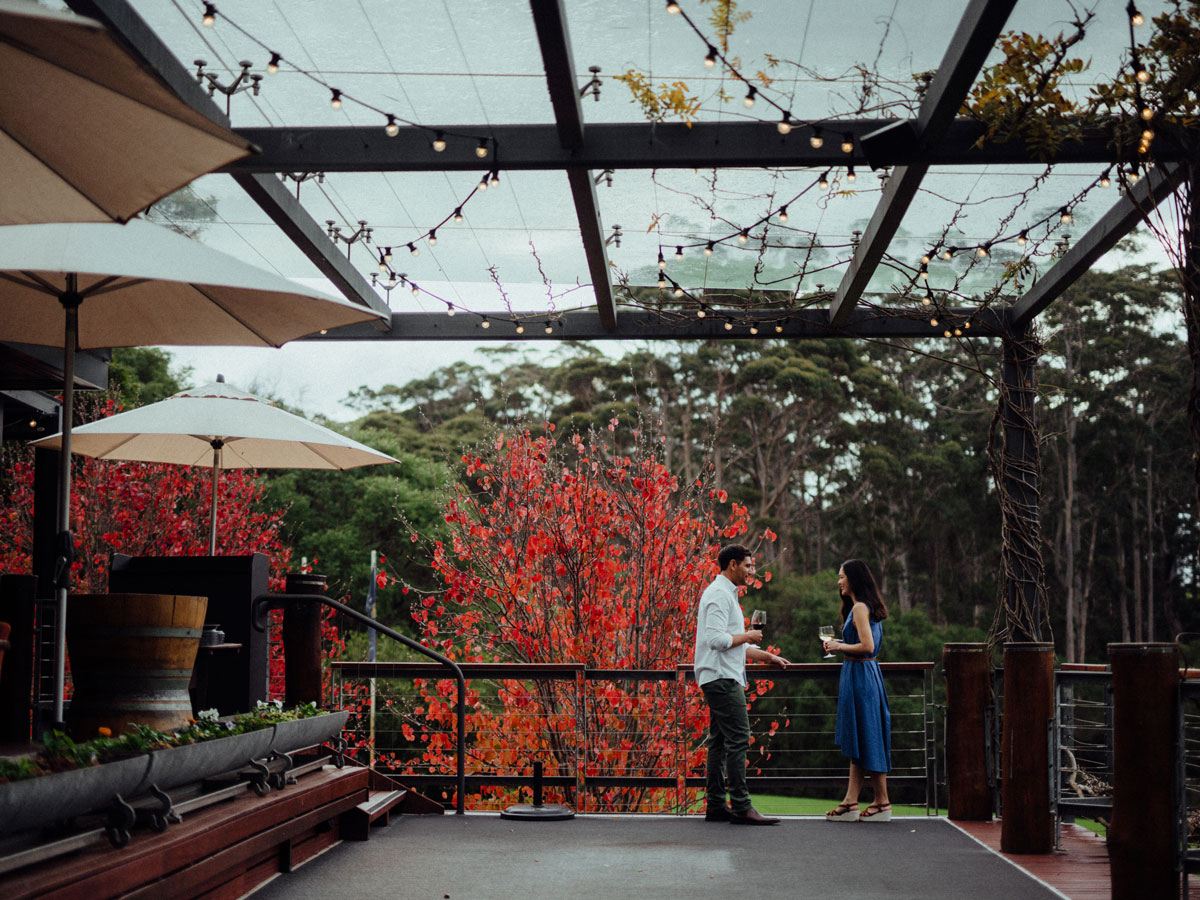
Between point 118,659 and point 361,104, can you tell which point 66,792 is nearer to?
point 118,659

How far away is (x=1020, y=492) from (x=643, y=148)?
3.75 meters

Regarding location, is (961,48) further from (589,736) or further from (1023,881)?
(589,736)

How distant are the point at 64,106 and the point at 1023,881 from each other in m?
4.48

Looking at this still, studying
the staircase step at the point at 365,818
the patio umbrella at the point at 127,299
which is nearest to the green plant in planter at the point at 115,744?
the patio umbrella at the point at 127,299

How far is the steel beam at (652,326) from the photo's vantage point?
25.9ft

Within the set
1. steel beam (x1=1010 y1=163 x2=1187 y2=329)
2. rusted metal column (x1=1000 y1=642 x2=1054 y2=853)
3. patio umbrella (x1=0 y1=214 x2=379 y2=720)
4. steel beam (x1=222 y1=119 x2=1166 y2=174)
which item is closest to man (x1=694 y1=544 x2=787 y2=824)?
rusted metal column (x1=1000 y1=642 x2=1054 y2=853)

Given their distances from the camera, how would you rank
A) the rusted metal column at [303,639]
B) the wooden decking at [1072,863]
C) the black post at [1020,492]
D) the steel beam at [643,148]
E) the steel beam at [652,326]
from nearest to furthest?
1. the wooden decking at [1072,863]
2. the steel beam at [643,148]
3. the rusted metal column at [303,639]
4. the black post at [1020,492]
5. the steel beam at [652,326]

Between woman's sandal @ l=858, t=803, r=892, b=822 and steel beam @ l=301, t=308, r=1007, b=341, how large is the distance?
3.26 metres

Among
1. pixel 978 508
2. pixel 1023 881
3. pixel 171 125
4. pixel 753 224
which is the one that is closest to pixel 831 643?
pixel 1023 881

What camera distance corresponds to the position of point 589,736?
8.48 metres

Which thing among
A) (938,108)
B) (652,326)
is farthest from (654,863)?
(652,326)

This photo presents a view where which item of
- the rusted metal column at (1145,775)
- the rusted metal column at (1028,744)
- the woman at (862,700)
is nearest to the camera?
the rusted metal column at (1145,775)

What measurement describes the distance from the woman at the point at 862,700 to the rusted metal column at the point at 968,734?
42 centimetres

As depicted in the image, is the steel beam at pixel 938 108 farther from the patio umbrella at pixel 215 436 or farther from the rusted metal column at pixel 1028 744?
the patio umbrella at pixel 215 436
